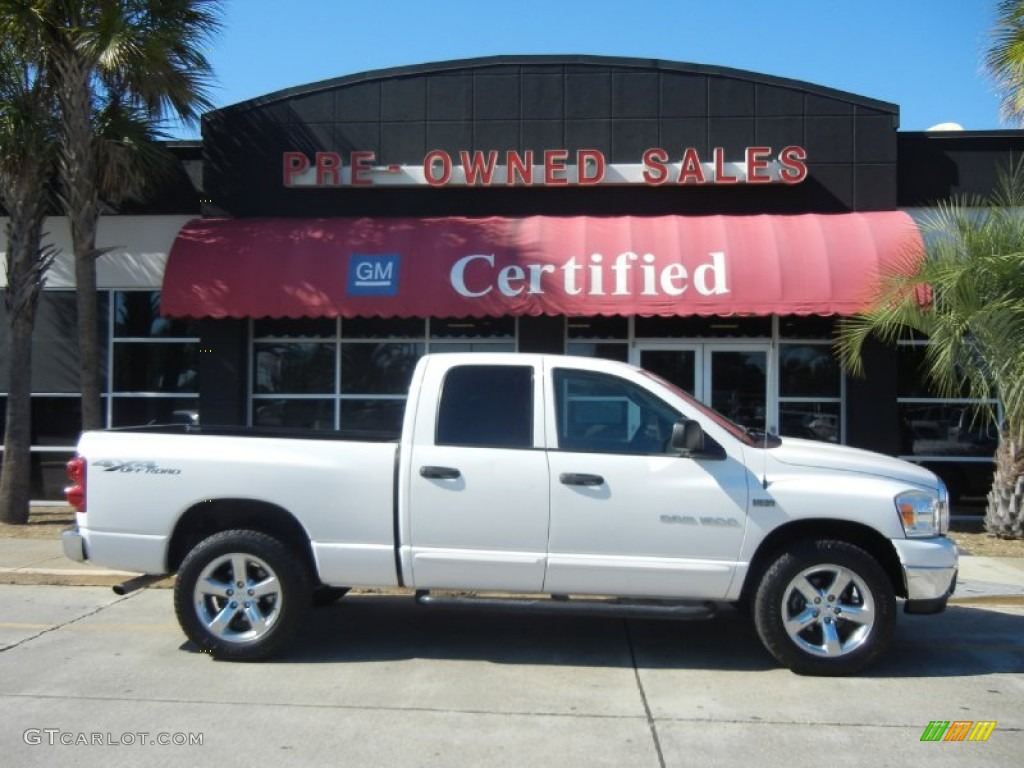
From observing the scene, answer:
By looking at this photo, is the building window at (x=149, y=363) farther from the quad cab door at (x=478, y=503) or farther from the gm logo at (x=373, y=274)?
the quad cab door at (x=478, y=503)

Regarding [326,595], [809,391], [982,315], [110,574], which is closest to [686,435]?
[326,595]

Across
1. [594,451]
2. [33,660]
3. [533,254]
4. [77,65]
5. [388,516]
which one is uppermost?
[77,65]

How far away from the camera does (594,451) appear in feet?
20.1

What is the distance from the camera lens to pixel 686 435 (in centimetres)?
580

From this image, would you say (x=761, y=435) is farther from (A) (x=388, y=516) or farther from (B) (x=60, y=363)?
(B) (x=60, y=363)

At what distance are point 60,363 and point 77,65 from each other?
14.7 ft

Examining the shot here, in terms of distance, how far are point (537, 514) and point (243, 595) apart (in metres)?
2.06

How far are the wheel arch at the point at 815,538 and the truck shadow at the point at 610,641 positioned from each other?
64 cm

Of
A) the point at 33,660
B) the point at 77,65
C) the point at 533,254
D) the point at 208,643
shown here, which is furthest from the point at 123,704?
the point at 77,65

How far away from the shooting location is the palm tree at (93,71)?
1105 cm

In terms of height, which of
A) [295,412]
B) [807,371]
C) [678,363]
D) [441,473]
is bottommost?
[441,473]

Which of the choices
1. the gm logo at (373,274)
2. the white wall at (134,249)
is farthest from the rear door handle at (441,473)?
the white wall at (134,249)

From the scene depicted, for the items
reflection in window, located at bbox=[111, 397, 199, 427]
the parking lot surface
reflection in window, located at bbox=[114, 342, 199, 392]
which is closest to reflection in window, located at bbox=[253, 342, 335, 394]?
reflection in window, located at bbox=[114, 342, 199, 392]

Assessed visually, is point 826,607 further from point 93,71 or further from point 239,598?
point 93,71
